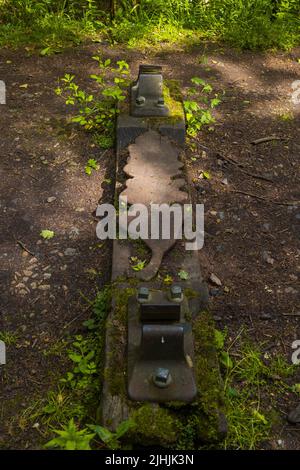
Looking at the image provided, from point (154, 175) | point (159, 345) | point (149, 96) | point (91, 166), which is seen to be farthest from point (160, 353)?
point (149, 96)

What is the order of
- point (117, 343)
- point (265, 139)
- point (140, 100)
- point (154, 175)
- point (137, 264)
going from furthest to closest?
point (265, 139)
point (140, 100)
point (154, 175)
point (137, 264)
point (117, 343)

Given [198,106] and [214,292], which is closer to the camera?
[214,292]

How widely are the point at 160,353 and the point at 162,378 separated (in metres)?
0.13

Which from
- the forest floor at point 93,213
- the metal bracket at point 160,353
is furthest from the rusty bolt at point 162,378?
the forest floor at point 93,213

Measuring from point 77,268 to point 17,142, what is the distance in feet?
4.61

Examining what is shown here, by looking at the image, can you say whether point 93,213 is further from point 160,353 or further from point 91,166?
point 160,353

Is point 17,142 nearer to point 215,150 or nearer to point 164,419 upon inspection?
point 215,150

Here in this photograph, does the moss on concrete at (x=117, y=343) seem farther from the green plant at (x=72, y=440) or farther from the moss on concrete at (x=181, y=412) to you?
the green plant at (x=72, y=440)

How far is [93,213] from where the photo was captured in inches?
134

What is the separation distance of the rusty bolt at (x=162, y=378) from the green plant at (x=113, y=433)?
19 cm

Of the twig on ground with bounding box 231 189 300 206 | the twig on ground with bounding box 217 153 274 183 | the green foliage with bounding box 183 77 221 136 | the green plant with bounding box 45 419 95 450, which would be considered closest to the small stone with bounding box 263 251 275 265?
the twig on ground with bounding box 231 189 300 206

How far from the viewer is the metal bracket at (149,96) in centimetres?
372

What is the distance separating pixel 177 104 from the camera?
3.85 m

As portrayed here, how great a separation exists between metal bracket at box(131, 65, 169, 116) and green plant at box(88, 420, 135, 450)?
231 centimetres
